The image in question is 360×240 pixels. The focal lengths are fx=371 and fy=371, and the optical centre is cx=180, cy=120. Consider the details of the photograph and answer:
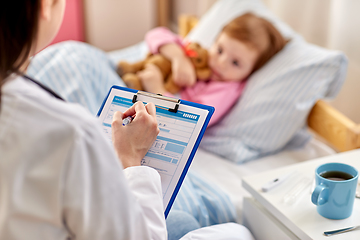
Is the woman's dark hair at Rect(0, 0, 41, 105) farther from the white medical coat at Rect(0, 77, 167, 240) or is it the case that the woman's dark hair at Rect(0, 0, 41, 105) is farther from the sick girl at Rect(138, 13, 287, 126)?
the sick girl at Rect(138, 13, 287, 126)

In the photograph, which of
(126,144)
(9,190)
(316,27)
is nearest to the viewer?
(9,190)

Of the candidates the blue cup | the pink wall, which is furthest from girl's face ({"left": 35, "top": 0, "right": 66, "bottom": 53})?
the pink wall

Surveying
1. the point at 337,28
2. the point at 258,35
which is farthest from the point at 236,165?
the point at 337,28

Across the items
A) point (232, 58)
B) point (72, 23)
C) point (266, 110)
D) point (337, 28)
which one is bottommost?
point (72, 23)

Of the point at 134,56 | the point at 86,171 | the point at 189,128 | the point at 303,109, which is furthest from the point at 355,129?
the point at 134,56

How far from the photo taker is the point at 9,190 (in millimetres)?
444

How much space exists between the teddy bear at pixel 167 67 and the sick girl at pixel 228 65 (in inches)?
0.9

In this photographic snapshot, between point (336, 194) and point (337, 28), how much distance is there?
1.05 metres

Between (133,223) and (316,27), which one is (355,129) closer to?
(316,27)

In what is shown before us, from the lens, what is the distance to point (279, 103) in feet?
4.22

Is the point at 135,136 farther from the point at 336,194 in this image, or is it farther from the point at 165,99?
the point at 336,194

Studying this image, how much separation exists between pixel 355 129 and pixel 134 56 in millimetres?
1089

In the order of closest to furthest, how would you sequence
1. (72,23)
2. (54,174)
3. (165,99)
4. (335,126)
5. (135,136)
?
1. (54,174)
2. (135,136)
3. (165,99)
4. (335,126)
5. (72,23)

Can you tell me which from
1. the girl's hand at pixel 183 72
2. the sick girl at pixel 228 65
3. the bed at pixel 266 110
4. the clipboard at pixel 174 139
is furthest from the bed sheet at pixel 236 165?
the clipboard at pixel 174 139
